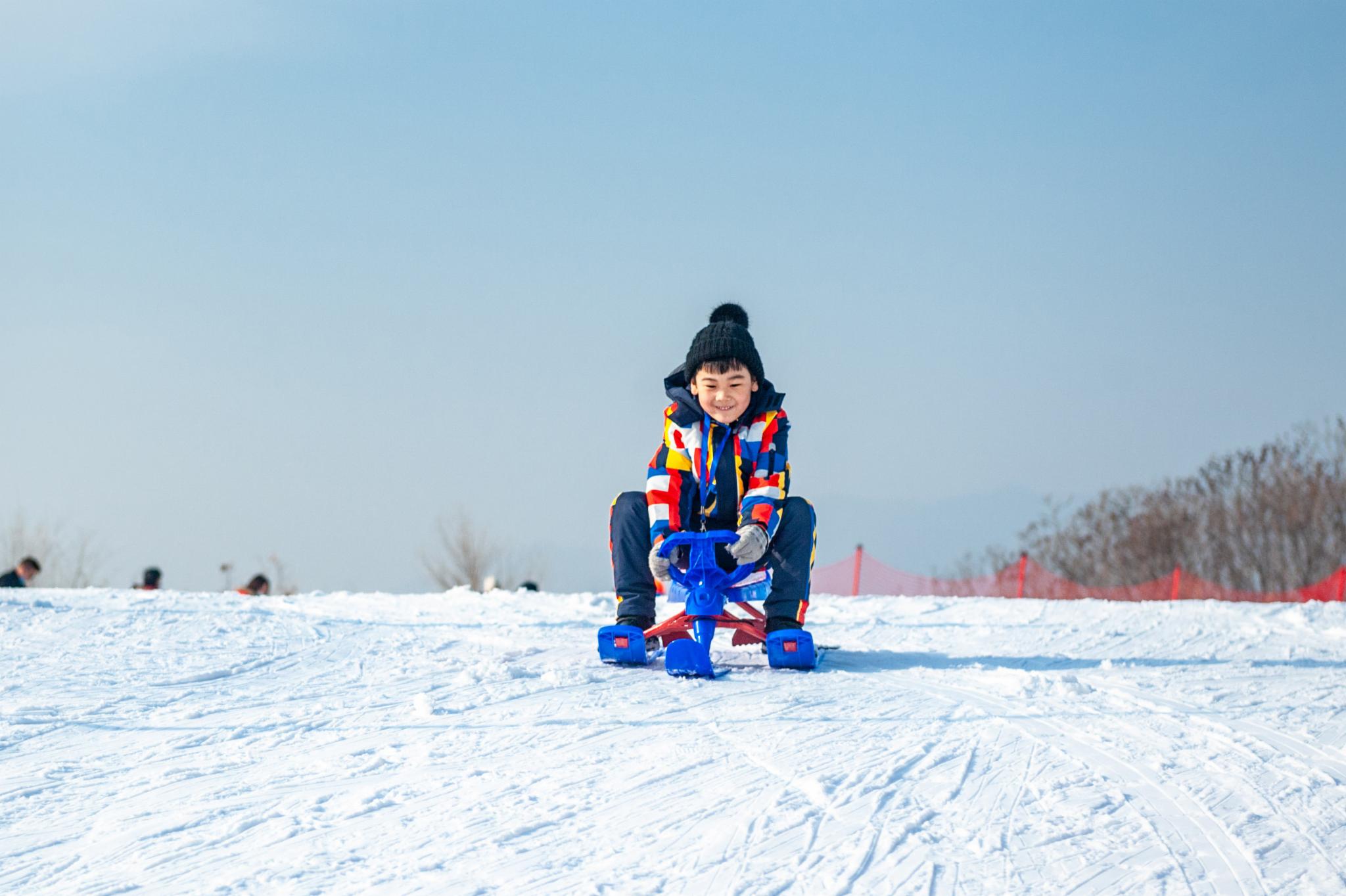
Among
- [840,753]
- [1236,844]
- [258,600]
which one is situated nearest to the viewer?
[1236,844]

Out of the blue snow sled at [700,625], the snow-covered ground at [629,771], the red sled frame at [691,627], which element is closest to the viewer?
the snow-covered ground at [629,771]

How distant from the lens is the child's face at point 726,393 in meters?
5.19

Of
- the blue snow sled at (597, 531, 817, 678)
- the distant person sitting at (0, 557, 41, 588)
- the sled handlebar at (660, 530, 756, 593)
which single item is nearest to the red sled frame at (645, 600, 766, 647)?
the blue snow sled at (597, 531, 817, 678)

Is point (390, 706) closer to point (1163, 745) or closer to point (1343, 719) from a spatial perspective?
point (1163, 745)

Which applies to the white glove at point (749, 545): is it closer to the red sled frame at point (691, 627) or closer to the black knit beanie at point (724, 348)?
the red sled frame at point (691, 627)

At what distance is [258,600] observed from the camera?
7898 millimetres

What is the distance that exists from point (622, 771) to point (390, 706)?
44.4 inches

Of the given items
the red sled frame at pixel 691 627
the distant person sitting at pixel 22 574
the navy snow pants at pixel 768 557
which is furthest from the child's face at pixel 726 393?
the distant person sitting at pixel 22 574

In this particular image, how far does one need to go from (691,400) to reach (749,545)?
74 centimetres

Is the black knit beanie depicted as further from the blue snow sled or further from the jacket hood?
the blue snow sled

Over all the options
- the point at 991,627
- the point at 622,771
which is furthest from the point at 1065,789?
the point at 991,627

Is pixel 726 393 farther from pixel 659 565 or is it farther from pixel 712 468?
pixel 659 565

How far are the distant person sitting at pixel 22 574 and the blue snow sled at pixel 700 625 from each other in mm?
7044

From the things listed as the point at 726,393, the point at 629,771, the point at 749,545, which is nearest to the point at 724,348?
the point at 726,393
